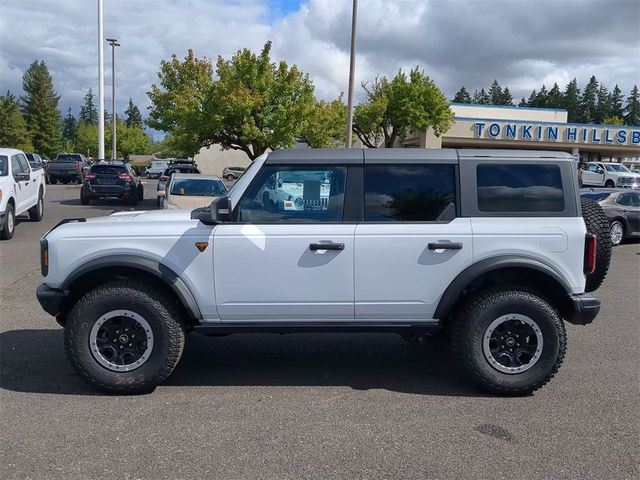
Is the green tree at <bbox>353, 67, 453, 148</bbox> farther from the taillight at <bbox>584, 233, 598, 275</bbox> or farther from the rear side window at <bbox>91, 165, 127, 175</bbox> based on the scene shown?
the taillight at <bbox>584, 233, 598, 275</bbox>

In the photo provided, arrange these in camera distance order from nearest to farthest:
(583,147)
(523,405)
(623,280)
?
(523,405) → (623,280) → (583,147)

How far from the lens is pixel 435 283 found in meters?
4.85

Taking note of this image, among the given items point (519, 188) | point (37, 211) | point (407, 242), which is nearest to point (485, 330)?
point (407, 242)

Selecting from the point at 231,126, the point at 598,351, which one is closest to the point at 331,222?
the point at 598,351

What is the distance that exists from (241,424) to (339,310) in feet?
3.80

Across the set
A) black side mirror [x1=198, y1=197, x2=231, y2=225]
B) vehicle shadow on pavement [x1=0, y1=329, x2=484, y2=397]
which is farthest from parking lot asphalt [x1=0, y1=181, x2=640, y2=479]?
black side mirror [x1=198, y1=197, x2=231, y2=225]

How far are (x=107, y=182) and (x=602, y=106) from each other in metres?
119

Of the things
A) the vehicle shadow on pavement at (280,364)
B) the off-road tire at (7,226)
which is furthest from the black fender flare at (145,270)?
the off-road tire at (7,226)

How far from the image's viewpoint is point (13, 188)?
43.8 feet

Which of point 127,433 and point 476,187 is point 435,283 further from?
point 127,433

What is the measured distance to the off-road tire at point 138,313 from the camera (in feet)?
15.5

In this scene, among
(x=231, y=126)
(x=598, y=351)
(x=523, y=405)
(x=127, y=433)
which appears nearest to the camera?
(x=127, y=433)

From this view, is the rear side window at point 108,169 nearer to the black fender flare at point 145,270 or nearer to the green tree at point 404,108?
the black fender flare at point 145,270

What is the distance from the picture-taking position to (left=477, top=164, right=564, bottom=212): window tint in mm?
4953
